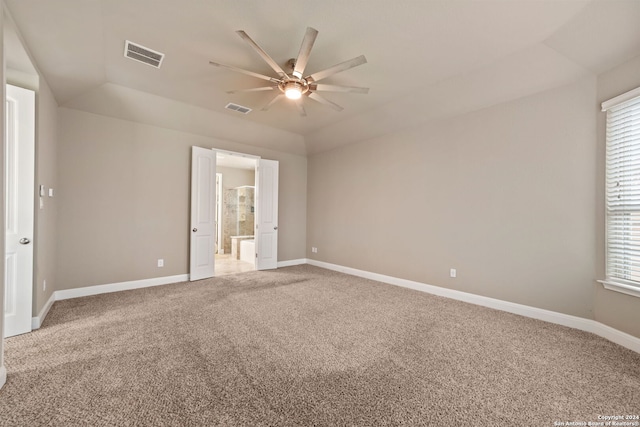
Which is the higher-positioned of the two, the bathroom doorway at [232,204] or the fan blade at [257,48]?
the fan blade at [257,48]

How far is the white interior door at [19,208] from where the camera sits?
2.55 meters

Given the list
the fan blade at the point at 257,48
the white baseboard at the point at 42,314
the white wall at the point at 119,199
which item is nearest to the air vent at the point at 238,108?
the white wall at the point at 119,199

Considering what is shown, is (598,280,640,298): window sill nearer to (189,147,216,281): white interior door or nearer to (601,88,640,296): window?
(601,88,640,296): window

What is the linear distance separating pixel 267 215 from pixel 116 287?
2.90m

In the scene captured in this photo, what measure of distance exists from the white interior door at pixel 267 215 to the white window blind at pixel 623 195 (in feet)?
16.9

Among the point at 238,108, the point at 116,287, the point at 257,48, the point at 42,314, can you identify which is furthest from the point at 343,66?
the point at 116,287

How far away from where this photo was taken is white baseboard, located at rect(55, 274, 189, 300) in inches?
145

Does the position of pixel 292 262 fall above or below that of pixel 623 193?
below

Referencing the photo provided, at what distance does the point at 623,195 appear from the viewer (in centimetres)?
255

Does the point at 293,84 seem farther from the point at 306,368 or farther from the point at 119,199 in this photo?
the point at 119,199

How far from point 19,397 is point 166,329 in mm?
1096

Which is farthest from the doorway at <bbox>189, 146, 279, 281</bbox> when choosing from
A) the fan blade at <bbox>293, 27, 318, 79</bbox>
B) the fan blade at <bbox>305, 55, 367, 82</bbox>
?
the fan blade at <bbox>305, 55, 367, 82</bbox>

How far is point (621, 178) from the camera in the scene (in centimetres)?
257

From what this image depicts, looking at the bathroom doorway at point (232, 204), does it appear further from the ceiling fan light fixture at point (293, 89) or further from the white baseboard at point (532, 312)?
the ceiling fan light fixture at point (293, 89)
